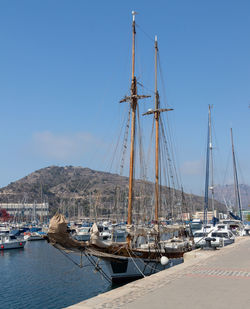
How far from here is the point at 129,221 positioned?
89.6 feet

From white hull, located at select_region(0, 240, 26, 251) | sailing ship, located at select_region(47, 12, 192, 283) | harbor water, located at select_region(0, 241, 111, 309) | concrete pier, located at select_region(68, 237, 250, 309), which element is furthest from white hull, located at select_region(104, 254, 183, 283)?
white hull, located at select_region(0, 240, 26, 251)

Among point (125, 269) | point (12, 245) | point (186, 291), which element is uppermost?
point (186, 291)

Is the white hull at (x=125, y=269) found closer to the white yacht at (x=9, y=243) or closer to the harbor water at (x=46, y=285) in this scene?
the harbor water at (x=46, y=285)

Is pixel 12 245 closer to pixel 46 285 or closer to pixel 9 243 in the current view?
pixel 9 243

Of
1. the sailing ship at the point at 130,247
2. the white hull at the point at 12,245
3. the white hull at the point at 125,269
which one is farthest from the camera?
the white hull at the point at 12,245

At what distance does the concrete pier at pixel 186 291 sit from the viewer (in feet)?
35.4

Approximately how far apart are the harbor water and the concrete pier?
8773 millimetres

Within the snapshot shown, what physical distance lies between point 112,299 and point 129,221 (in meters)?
15.5

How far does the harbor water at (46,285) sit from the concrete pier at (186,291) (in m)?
8.77

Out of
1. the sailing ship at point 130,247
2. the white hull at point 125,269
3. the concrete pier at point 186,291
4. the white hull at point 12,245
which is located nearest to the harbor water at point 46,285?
the white hull at point 125,269

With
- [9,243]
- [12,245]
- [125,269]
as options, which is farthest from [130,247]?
[12,245]

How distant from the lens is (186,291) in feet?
41.0

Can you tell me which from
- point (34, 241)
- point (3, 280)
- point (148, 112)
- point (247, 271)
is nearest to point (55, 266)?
point (3, 280)

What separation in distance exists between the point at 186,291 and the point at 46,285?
17.8 meters
